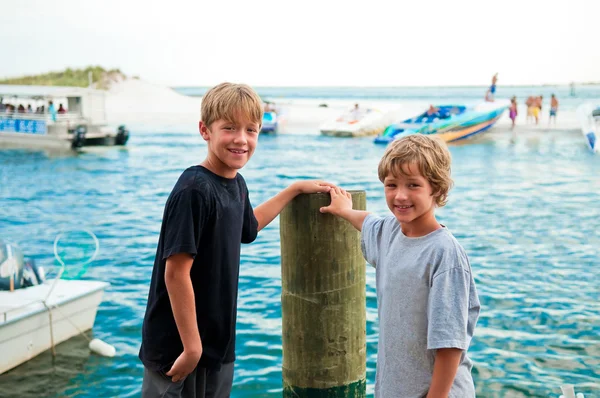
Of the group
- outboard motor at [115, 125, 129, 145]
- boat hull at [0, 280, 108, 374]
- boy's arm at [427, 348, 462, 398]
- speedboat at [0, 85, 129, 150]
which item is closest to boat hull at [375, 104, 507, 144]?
outboard motor at [115, 125, 129, 145]

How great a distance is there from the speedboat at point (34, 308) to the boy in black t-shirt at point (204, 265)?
3.61 metres

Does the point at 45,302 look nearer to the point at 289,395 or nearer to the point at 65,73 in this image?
the point at 289,395

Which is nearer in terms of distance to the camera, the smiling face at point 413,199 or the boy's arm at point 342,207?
the smiling face at point 413,199

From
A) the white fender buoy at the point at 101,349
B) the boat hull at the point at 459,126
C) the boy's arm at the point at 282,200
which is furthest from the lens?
the boat hull at the point at 459,126

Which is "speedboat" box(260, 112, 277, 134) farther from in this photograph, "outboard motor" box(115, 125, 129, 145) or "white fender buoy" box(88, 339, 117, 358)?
"white fender buoy" box(88, 339, 117, 358)

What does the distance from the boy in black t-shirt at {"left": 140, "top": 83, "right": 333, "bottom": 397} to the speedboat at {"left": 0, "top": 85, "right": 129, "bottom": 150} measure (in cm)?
2636

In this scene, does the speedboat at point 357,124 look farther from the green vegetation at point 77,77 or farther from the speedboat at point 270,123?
the green vegetation at point 77,77

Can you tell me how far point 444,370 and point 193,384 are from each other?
90 cm

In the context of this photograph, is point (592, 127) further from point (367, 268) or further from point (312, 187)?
point (312, 187)

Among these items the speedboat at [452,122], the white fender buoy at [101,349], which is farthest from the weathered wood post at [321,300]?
the speedboat at [452,122]

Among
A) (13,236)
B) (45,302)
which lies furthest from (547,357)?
(13,236)

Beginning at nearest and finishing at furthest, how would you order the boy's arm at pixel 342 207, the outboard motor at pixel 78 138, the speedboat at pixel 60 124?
the boy's arm at pixel 342 207
the outboard motor at pixel 78 138
the speedboat at pixel 60 124

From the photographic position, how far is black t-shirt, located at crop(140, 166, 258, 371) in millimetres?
2334

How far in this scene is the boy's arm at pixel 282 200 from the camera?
2.87 m
